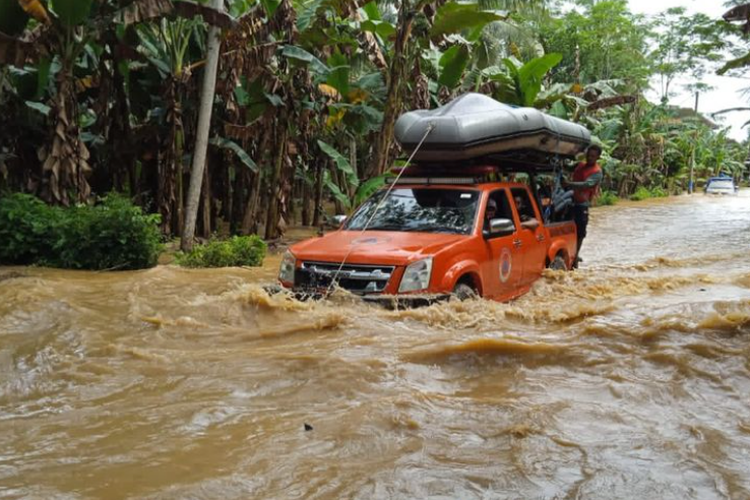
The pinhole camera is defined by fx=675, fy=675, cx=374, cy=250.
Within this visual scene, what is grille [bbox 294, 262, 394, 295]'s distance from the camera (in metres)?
5.62

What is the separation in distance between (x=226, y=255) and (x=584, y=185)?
518cm

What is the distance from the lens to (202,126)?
11.0 m

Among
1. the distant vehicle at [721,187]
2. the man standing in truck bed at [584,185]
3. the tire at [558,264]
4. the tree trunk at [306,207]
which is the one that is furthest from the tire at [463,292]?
the distant vehicle at [721,187]

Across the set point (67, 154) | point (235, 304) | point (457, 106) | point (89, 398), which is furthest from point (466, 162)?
point (67, 154)

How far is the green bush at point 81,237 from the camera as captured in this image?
9.25 m

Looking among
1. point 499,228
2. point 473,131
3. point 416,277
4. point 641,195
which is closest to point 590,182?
point 473,131

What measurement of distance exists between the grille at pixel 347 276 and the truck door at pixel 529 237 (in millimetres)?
2073

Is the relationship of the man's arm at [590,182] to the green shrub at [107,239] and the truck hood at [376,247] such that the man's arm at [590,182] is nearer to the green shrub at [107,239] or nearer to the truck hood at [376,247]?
the truck hood at [376,247]

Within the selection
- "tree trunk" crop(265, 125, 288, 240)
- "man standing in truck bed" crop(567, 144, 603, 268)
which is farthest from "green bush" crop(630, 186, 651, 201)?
"man standing in truck bed" crop(567, 144, 603, 268)

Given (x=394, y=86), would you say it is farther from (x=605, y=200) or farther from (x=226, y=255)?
(x=605, y=200)

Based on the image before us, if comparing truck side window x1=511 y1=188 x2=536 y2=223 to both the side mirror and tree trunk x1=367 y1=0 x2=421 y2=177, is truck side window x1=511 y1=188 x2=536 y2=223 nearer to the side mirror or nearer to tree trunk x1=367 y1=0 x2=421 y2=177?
the side mirror

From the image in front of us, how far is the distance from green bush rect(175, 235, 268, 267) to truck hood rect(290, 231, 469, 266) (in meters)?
3.69

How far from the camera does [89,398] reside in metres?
Answer: 4.22

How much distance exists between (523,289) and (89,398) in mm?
4694
